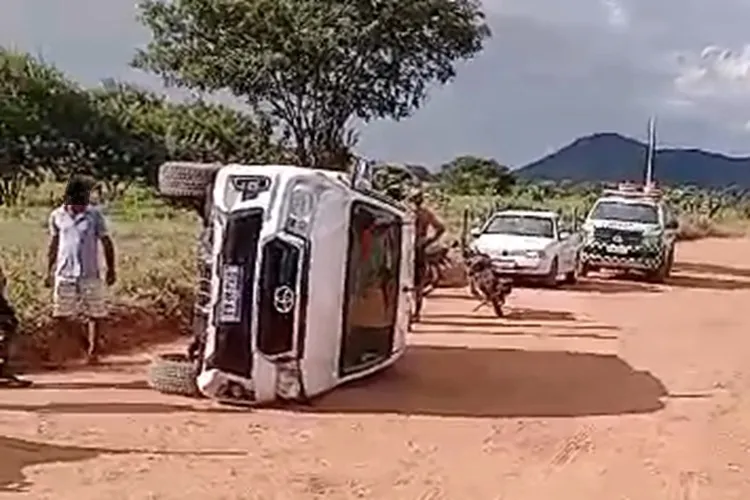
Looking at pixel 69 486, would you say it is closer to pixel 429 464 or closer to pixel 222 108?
pixel 429 464

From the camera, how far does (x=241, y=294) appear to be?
41.0 feet

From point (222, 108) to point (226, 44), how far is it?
5885mm

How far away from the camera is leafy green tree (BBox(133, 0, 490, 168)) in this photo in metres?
32.2

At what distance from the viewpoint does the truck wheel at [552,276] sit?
2888 cm

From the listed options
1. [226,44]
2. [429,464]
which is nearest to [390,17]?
[226,44]

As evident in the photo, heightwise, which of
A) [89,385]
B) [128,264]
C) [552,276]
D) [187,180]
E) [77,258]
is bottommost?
[89,385]

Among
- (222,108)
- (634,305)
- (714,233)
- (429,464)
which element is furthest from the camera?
(714,233)

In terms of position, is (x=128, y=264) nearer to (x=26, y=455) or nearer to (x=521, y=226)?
(x=26, y=455)

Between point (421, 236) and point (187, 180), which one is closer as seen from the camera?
point (187, 180)

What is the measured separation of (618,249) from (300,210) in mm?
20999

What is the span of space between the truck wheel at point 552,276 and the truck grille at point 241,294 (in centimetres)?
1679

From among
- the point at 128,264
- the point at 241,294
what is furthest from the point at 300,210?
the point at 128,264

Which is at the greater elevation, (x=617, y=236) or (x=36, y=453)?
(x=617, y=236)

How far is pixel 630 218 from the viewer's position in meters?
33.4
